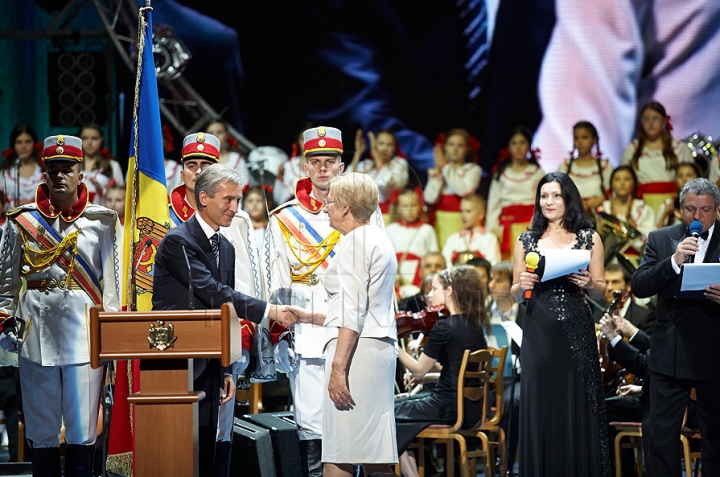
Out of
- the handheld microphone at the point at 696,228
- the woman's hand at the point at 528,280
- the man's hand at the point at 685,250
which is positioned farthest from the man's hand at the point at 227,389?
the handheld microphone at the point at 696,228

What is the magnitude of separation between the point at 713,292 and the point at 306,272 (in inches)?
78.5

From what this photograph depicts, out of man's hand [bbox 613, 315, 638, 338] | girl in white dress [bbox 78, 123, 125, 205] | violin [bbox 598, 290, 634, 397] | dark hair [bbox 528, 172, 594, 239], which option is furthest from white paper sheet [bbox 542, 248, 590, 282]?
girl in white dress [bbox 78, 123, 125, 205]

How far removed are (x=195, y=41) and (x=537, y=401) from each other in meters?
6.01

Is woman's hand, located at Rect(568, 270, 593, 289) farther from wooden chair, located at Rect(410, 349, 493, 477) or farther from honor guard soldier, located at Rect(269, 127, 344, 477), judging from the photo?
honor guard soldier, located at Rect(269, 127, 344, 477)

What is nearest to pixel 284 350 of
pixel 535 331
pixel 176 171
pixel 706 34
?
pixel 535 331

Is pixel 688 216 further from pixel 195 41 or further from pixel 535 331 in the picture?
pixel 195 41

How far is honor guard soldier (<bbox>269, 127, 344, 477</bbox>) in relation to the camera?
421 centimetres

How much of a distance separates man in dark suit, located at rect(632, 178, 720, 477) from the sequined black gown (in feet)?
1.28

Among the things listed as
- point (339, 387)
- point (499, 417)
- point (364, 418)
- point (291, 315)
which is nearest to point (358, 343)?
point (339, 387)

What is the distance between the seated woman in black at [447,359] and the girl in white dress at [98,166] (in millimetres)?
4220

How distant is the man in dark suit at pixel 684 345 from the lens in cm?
414

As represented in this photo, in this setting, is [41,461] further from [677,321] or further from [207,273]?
[677,321]

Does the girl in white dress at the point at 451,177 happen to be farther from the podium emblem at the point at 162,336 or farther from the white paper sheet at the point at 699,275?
the podium emblem at the point at 162,336

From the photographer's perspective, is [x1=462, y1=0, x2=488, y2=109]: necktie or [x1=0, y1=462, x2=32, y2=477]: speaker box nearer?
[x1=0, y1=462, x2=32, y2=477]: speaker box
